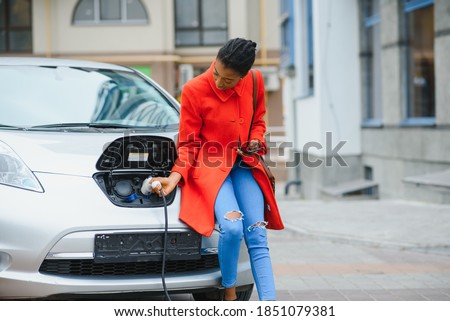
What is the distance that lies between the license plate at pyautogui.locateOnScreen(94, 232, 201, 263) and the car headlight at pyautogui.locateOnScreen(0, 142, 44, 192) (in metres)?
0.45

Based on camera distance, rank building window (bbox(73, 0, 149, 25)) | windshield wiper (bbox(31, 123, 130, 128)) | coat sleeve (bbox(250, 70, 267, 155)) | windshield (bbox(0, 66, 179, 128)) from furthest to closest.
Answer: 1. building window (bbox(73, 0, 149, 25))
2. windshield (bbox(0, 66, 179, 128))
3. windshield wiper (bbox(31, 123, 130, 128))
4. coat sleeve (bbox(250, 70, 267, 155))

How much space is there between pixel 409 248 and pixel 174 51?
22.2 meters

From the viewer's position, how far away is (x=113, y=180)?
4.77 m

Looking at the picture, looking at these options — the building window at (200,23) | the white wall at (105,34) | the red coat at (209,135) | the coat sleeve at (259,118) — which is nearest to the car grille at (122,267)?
the red coat at (209,135)

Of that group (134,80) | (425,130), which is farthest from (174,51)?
(134,80)

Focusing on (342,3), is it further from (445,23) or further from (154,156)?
(154,156)

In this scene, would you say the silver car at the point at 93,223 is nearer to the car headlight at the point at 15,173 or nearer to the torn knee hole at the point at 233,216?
the car headlight at the point at 15,173

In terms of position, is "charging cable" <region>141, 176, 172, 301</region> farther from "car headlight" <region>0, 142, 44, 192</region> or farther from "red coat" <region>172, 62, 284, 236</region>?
"car headlight" <region>0, 142, 44, 192</region>

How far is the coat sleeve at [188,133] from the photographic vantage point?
16.2ft

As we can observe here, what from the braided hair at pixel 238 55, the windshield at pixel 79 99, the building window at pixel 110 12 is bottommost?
the windshield at pixel 79 99

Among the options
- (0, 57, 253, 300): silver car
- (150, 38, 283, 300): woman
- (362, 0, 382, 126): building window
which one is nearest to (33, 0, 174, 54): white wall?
(362, 0, 382, 126): building window

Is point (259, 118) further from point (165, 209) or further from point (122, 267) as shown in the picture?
point (122, 267)

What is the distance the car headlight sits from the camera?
15.0 feet

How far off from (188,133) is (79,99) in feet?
3.95
